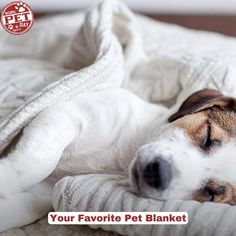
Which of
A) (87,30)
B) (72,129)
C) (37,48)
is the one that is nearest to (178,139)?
(72,129)

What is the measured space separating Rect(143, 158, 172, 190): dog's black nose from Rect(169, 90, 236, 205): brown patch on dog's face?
3.5 inches

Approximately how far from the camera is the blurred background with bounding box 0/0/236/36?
76.4 inches

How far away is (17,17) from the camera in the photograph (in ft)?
3.66

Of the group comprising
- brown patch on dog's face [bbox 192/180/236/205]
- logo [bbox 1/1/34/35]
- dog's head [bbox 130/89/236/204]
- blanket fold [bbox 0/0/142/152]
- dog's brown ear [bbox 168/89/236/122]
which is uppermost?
logo [bbox 1/1/34/35]

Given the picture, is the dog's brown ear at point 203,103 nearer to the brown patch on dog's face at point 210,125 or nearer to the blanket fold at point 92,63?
the brown patch on dog's face at point 210,125

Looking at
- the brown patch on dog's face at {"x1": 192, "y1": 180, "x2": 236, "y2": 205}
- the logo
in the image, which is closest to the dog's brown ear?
the brown patch on dog's face at {"x1": 192, "y1": 180, "x2": 236, "y2": 205}

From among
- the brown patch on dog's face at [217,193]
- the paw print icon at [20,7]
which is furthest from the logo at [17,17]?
the brown patch on dog's face at [217,193]

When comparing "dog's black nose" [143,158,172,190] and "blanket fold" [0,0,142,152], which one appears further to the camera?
"blanket fold" [0,0,142,152]

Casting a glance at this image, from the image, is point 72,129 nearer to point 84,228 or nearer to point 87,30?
point 84,228

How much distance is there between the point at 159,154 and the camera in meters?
1.01

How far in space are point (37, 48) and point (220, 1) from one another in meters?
0.80

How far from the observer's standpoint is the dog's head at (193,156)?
0.99 m

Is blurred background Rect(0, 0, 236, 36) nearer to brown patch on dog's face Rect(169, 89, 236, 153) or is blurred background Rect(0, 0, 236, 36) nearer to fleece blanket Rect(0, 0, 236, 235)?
fleece blanket Rect(0, 0, 236, 235)

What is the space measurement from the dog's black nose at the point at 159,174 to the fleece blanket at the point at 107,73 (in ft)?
0.16
